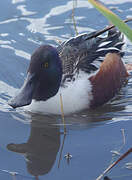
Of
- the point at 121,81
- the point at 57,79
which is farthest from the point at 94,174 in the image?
the point at 121,81

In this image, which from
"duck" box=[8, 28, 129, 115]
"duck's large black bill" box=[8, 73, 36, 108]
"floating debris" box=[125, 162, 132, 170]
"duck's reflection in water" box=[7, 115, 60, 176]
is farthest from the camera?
"duck" box=[8, 28, 129, 115]

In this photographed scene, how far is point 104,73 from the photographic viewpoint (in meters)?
5.89

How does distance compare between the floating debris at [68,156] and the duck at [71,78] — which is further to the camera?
the duck at [71,78]

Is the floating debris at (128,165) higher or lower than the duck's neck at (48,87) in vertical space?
lower

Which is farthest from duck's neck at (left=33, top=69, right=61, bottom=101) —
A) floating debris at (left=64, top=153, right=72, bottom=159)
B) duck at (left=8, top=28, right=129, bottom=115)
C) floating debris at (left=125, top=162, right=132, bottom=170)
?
floating debris at (left=125, top=162, right=132, bottom=170)

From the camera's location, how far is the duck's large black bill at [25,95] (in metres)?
4.94

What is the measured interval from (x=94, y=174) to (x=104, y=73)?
78.5 inches

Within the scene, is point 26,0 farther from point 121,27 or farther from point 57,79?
point 121,27

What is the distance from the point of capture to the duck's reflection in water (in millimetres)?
4340

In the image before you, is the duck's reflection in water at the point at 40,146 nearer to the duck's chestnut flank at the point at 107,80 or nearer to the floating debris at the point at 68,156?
the floating debris at the point at 68,156

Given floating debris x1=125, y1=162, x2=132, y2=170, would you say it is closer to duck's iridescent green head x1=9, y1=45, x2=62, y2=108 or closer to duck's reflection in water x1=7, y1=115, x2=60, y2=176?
duck's reflection in water x1=7, y1=115, x2=60, y2=176

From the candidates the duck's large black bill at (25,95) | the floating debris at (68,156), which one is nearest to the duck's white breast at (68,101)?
the duck's large black bill at (25,95)

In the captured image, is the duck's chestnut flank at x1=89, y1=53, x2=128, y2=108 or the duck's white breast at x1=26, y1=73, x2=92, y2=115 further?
the duck's chestnut flank at x1=89, y1=53, x2=128, y2=108

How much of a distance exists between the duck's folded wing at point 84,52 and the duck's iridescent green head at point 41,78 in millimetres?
212
